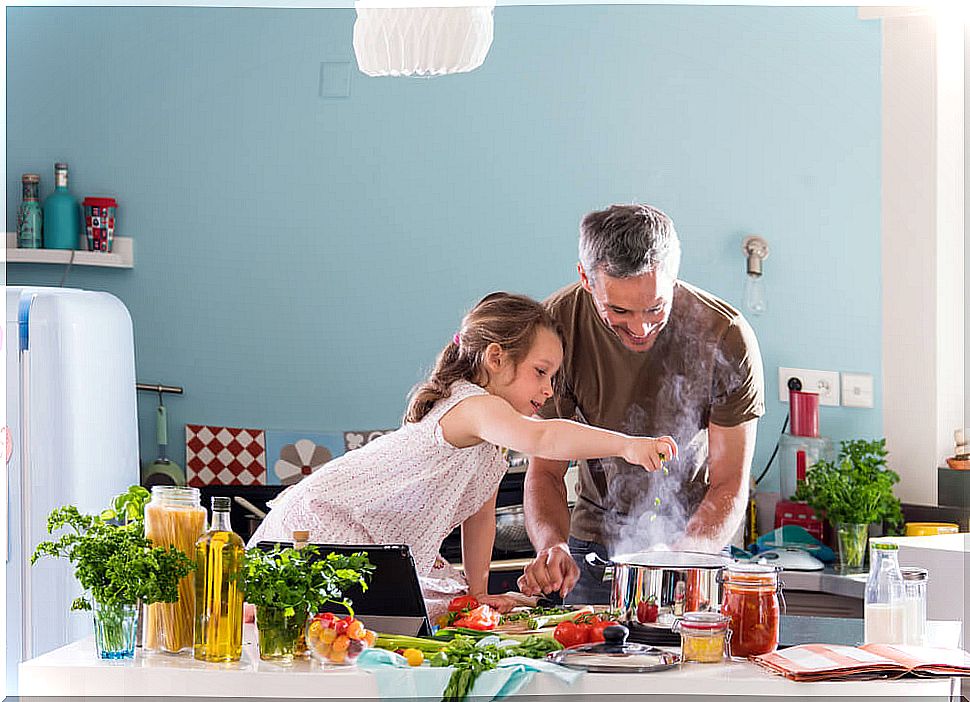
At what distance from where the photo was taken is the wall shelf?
2.47 metres

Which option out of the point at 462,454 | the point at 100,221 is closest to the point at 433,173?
the point at 462,454

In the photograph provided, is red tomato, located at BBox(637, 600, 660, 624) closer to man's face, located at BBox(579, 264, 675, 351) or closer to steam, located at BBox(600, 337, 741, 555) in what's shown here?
steam, located at BBox(600, 337, 741, 555)

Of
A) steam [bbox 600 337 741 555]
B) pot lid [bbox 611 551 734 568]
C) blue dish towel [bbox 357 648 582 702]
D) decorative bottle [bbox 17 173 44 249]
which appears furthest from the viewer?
decorative bottle [bbox 17 173 44 249]

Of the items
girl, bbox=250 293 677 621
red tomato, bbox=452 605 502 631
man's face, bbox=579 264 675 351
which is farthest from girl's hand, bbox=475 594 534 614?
man's face, bbox=579 264 675 351

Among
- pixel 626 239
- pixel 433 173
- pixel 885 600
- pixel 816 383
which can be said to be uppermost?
pixel 433 173

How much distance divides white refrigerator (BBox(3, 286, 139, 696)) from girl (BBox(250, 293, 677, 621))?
0.40 metres

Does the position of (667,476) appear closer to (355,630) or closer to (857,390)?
(857,390)

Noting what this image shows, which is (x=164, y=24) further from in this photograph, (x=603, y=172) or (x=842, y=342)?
(x=842, y=342)

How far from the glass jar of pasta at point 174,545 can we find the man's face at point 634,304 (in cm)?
88

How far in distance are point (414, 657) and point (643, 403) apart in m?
0.74

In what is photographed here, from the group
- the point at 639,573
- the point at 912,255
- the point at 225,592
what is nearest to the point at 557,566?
Answer: the point at 639,573

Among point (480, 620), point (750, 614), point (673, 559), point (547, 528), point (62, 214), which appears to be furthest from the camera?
point (62, 214)

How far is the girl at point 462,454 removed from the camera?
2.34 meters

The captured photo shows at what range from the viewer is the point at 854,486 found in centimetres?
248
